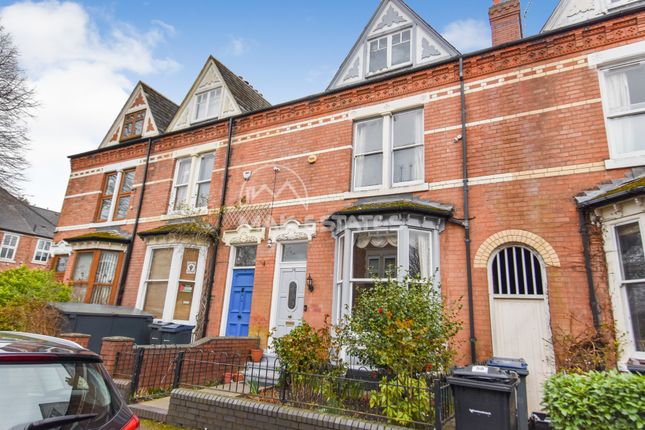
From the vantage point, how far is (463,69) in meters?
9.25

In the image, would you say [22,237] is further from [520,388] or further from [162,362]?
[520,388]

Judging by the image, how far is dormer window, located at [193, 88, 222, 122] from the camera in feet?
45.3

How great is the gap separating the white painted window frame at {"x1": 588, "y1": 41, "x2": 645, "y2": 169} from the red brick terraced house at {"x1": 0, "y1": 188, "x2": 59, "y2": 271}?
36068 mm

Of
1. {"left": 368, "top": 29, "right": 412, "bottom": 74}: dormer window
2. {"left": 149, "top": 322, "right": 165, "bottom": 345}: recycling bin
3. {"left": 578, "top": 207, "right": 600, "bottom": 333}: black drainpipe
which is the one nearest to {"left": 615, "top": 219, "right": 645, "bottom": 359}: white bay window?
{"left": 578, "top": 207, "right": 600, "bottom": 333}: black drainpipe

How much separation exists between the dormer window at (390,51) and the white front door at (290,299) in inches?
253

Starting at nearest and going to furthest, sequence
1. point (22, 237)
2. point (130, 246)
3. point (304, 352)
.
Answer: point (304, 352) < point (130, 246) < point (22, 237)

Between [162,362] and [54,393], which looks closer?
[54,393]

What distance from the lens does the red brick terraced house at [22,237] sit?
101ft

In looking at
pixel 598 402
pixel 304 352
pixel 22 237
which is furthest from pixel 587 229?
pixel 22 237

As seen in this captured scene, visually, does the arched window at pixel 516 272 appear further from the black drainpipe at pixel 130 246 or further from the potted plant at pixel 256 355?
the black drainpipe at pixel 130 246

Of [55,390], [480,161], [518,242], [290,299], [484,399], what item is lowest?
[484,399]

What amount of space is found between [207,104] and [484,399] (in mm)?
13251

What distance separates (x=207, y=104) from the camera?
14.0m

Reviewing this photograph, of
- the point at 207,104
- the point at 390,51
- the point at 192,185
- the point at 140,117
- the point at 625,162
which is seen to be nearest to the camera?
the point at 625,162
